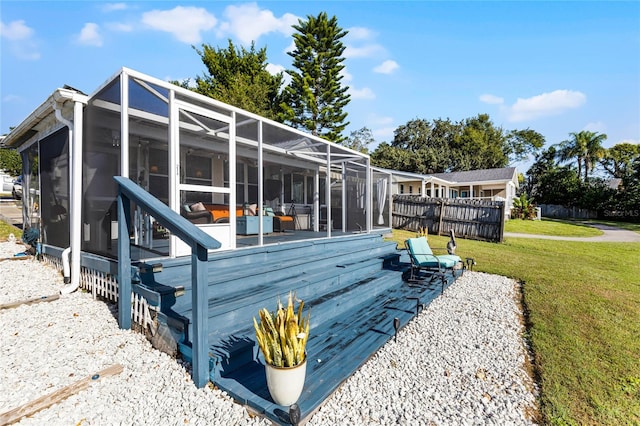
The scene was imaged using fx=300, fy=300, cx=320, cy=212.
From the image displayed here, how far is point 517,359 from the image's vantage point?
316 centimetres

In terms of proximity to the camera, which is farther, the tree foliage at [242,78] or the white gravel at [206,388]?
the tree foliage at [242,78]

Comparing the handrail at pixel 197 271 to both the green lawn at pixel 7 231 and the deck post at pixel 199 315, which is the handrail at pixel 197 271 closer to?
the deck post at pixel 199 315

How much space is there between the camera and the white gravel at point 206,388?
6.95 feet

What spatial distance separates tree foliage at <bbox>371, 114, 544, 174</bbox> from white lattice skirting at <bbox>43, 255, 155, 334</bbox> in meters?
30.4

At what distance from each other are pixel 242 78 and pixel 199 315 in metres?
21.2

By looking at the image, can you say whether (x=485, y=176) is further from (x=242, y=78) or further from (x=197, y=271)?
(x=197, y=271)

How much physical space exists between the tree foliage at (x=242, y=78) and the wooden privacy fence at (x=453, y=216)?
1042 centimetres

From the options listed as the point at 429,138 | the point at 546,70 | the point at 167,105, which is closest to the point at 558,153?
the point at 429,138

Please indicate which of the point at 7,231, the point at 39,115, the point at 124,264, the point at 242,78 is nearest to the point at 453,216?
the point at 124,264

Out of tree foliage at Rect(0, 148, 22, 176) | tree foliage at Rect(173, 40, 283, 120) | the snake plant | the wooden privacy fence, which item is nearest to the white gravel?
the snake plant

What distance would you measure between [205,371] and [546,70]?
14.6 m

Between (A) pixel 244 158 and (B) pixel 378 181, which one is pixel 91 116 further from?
(B) pixel 378 181

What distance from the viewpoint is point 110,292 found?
12.2 feet

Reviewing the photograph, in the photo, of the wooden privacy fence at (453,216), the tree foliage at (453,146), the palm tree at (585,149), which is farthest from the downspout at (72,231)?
the palm tree at (585,149)
